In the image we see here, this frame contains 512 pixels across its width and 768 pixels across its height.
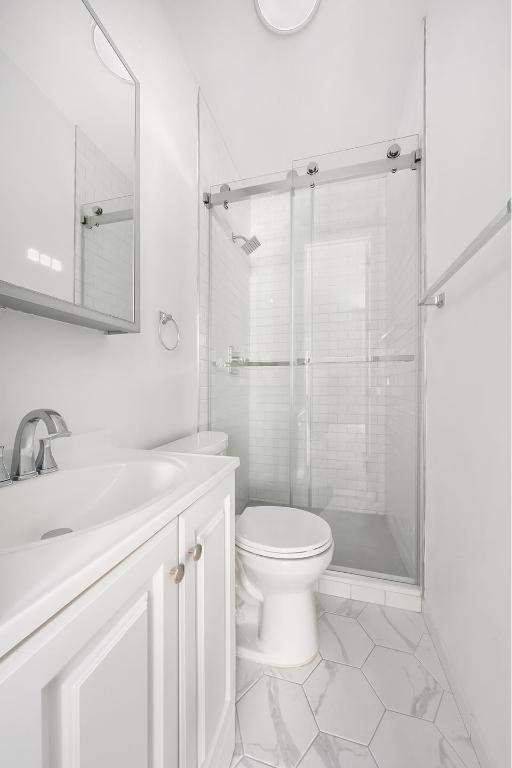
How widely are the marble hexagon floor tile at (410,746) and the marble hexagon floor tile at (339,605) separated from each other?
50 cm

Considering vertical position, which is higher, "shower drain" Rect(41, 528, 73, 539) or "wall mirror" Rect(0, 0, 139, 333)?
"wall mirror" Rect(0, 0, 139, 333)

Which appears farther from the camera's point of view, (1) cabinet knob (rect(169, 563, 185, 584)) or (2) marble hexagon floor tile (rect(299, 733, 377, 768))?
(2) marble hexagon floor tile (rect(299, 733, 377, 768))

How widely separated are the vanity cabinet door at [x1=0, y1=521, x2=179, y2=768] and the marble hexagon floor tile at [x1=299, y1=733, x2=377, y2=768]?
59 centimetres

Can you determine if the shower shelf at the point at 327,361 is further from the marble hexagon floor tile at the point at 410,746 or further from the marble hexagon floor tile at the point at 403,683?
the marble hexagon floor tile at the point at 410,746

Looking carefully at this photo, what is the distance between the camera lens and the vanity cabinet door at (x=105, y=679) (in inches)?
12.6

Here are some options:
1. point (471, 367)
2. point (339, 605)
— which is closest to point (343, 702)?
point (339, 605)

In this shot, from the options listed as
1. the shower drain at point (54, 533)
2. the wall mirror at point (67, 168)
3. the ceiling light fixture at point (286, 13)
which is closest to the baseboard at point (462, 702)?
the shower drain at point (54, 533)

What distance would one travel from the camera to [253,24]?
143 cm

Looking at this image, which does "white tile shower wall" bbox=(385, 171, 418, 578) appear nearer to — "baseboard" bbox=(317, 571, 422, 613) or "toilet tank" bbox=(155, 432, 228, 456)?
"baseboard" bbox=(317, 571, 422, 613)

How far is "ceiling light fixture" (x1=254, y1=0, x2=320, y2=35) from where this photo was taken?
53.2 inches

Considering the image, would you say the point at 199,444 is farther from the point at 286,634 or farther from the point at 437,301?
the point at 437,301

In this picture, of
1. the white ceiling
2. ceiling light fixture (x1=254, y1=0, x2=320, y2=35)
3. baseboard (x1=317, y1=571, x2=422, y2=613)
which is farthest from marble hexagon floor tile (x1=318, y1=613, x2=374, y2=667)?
ceiling light fixture (x1=254, y1=0, x2=320, y2=35)

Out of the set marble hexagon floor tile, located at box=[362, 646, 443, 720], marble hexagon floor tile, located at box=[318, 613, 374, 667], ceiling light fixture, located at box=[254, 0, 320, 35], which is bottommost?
marble hexagon floor tile, located at box=[318, 613, 374, 667]

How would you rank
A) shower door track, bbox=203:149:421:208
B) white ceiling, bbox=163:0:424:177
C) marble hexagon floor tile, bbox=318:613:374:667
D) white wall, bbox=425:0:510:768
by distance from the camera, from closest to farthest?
white wall, bbox=425:0:510:768, marble hexagon floor tile, bbox=318:613:374:667, white ceiling, bbox=163:0:424:177, shower door track, bbox=203:149:421:208
